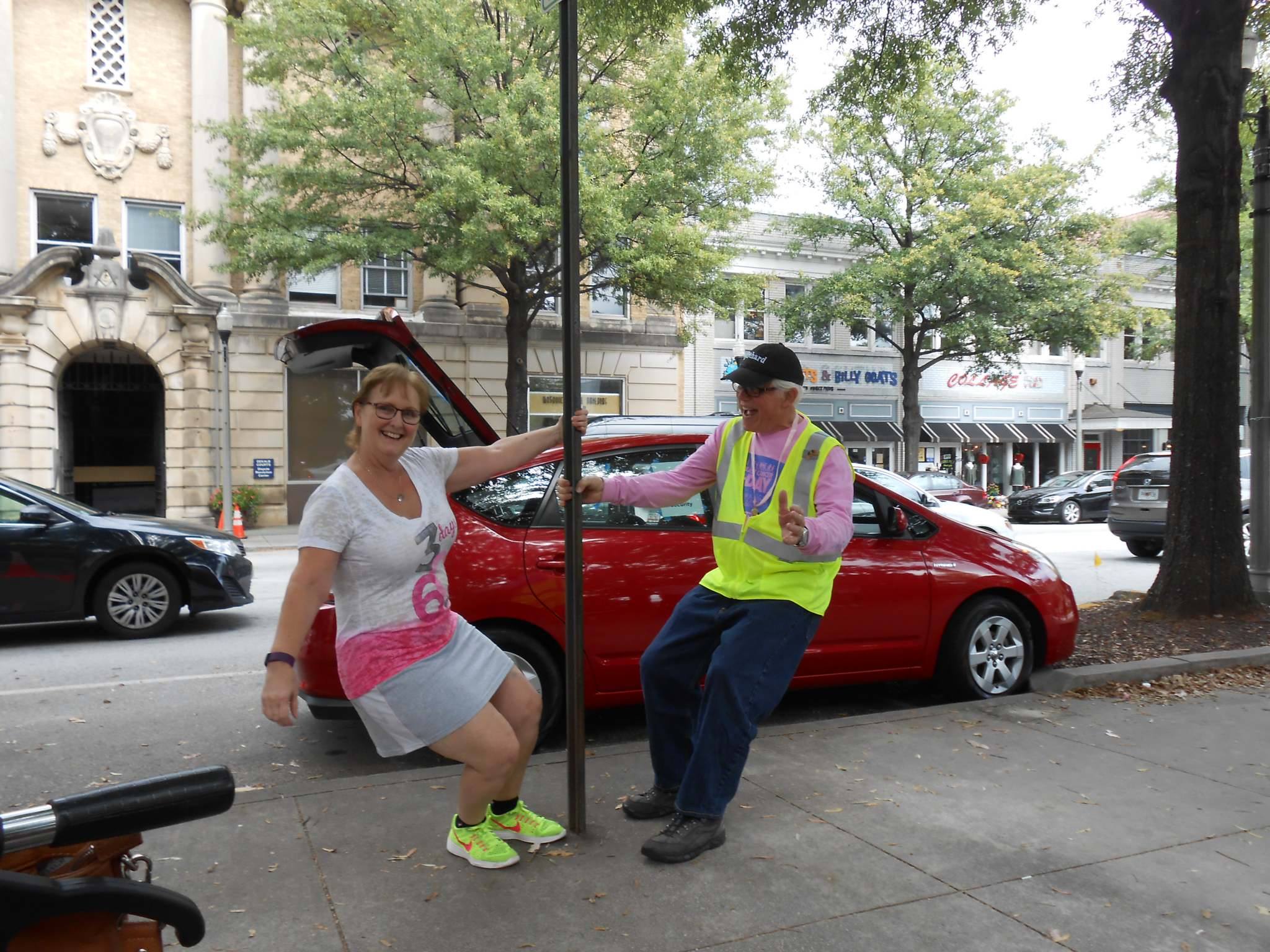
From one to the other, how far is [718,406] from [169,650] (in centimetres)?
2242

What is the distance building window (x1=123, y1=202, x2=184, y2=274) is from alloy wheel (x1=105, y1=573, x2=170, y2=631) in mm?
15150

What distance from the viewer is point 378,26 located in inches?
769

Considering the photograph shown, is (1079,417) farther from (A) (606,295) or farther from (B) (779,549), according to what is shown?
(B) (779,549)

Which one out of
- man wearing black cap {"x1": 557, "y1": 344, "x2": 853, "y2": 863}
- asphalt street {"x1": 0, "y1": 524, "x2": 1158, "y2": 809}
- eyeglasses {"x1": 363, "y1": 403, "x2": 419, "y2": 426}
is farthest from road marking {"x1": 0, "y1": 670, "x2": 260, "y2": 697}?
eyeglasses {"x1": 363, "y1": 403, "x2": 419, "y2": 426}

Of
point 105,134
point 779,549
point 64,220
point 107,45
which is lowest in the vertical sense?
point 779,549

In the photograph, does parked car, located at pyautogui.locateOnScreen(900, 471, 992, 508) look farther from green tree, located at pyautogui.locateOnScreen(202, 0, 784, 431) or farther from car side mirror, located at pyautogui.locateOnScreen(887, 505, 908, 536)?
car side mirror, located at pyautogui.locateOnScreen(887, 505, 908, 536)

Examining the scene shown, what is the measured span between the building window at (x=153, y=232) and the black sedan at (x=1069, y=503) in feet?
70.2

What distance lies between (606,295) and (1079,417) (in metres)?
18.1

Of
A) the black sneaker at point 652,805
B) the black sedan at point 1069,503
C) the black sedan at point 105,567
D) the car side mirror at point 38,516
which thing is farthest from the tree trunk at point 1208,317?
the black sedan at point 1069,503

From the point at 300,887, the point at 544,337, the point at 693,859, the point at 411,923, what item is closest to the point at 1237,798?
the point at 693,859

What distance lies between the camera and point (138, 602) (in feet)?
28.7

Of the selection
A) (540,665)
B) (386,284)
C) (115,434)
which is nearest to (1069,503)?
(386,284)

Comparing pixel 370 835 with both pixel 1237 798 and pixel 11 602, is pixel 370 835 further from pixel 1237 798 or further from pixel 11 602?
pixel 11 602

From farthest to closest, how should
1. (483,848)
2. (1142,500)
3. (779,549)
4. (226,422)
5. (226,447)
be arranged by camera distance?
(226,447) < (226,422) < (1142,500) < (779,549) < (483,848)
